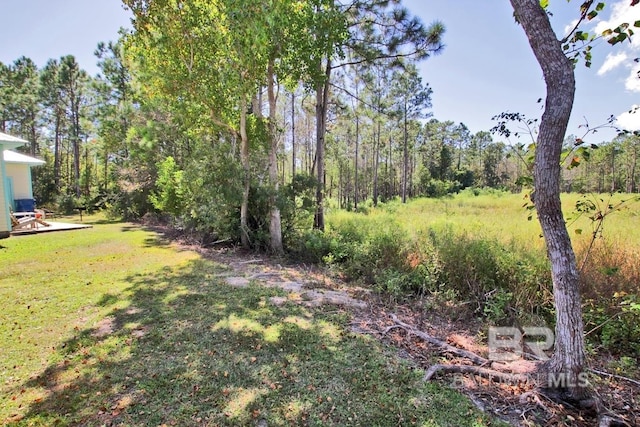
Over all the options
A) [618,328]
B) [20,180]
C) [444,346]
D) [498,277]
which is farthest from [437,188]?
[20,180]

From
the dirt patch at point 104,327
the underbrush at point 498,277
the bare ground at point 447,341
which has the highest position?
the underbrush at point 498,277

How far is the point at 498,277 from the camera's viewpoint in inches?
179

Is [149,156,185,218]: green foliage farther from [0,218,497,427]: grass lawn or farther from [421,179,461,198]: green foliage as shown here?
[421,179,461,198]: green foliage

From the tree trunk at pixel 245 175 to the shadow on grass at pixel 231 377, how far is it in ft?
13.2

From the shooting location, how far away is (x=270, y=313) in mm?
4090

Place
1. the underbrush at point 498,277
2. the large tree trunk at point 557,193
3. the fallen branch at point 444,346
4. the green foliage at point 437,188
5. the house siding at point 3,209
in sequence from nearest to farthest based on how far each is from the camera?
the large tree trunk at point 557,193 → the fallen branch at point 444,346 → the underbrush at point 498,277 → the house siding at point 3,209 → the green foliage at point 437,188

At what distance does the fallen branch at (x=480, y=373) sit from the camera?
2615 millimetres

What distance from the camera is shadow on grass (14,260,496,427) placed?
2219mm

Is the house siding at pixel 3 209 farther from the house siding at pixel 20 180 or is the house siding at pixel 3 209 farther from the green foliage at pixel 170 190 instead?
the house siding at pixel 20 180

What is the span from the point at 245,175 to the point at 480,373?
6.30 meters

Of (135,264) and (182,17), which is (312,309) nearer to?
(135,264)

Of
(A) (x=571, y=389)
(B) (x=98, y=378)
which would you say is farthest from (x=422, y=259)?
(B) (x=98, y=378)

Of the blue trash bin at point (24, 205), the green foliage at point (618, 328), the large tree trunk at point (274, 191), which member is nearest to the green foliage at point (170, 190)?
the large tree trunk at point (274, 191)

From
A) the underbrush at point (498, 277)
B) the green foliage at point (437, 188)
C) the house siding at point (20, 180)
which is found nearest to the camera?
the underbrush at point (498, 277)
